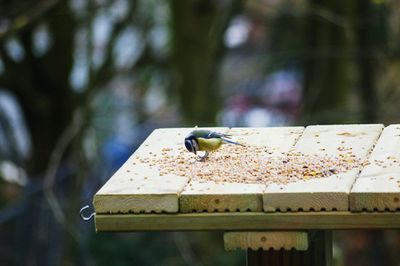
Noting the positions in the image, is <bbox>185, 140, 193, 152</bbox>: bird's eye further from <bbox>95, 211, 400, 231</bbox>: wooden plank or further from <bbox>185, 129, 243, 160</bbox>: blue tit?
<bbox>95, 211, 400, 231</bbox>: wooden plank

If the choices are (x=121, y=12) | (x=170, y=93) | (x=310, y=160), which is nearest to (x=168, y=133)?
(x=310, y=160)

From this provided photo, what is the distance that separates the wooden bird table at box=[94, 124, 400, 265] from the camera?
268 cm

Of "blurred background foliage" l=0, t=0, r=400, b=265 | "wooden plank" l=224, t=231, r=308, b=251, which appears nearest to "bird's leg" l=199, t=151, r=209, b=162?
"wooden plank" l=224, t=231, r=308, b=251

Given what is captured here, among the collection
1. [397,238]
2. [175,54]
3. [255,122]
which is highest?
[175,54]

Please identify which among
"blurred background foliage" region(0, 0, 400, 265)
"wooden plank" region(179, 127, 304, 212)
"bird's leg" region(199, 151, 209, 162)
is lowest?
"blurred background foliage" region(0, 0, 400, 265)

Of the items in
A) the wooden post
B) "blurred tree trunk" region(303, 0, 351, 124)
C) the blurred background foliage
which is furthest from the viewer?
"blurred tree trunk" region(303, 0, 351, 124)

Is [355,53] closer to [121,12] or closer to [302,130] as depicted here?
[121,12]

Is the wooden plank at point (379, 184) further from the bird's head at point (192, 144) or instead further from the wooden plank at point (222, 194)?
the bird's head at point (192, 144)

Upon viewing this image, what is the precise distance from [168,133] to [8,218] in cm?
286

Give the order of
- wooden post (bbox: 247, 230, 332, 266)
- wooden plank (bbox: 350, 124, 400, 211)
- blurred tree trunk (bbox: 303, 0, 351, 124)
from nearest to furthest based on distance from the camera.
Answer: wooden plank (bbox: 350, 124, 400, 211) → wooden post (bbox: 247, 230, 332, 266) → blurred tree trunk (bbox: 303, 0, 351, 124)

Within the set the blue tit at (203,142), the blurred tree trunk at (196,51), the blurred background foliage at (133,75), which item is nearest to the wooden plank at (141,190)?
the blue tit at (203,142)

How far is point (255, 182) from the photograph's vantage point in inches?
111

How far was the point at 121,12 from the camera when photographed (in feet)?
22.6

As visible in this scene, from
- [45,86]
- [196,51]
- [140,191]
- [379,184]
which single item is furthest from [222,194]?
[45,86]
